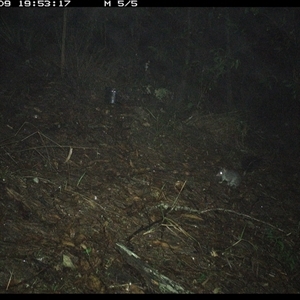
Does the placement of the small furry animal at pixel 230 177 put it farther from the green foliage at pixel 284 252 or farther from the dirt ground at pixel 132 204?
the green foliage at pixel 284 252

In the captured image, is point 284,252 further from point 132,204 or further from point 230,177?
point 132,204

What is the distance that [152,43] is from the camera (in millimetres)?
5844

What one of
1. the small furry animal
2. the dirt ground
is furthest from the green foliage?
the small furry animal

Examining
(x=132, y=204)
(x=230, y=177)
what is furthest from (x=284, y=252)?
(x=132, y=204)

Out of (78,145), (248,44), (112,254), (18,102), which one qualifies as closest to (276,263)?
(112,254)

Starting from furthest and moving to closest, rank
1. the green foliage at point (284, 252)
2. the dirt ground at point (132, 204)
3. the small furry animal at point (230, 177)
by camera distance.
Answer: the small furry animal at point (230, 177)
the green foliage at point (284, 252)
the dirt ground at point (132, 204)

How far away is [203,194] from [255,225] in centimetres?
66

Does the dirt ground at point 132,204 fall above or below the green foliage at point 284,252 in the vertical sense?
above

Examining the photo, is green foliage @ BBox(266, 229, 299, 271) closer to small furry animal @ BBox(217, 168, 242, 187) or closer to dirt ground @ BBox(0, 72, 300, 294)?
dirt ground @ BBox(0, 72, 300, 294)

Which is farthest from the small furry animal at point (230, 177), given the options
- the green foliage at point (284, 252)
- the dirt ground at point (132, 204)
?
the green foliage at point (284, 252)

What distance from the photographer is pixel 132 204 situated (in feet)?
9.82

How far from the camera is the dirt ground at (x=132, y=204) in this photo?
87.0 inches

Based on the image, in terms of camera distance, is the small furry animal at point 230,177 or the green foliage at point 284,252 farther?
the small furry animal at point 230,177

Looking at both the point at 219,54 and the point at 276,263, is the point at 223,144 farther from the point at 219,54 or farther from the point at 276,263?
the point at 276,263
